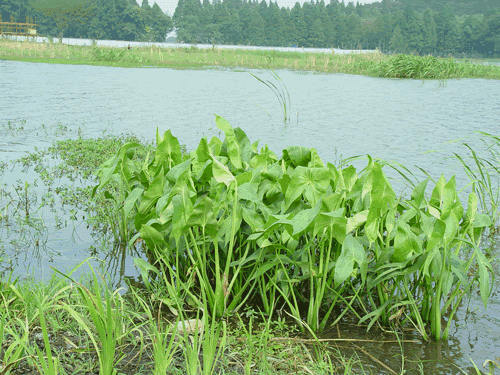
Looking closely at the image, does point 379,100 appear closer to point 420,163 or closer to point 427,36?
point 420,163

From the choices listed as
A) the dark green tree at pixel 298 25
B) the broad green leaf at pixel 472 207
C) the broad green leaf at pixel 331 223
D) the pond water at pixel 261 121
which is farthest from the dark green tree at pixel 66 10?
the broad green leaf at pixel 472 207

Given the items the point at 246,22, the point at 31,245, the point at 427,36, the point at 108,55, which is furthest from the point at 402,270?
the point at 246,22

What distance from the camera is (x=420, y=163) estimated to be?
607cm

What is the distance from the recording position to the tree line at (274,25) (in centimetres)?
6019

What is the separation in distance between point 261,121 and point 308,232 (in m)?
6.44

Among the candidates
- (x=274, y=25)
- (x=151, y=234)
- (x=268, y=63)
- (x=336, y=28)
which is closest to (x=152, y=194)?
(x=151, y=234)

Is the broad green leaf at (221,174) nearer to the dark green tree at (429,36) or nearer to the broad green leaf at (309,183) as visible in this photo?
the broad green leaf at (309,183)

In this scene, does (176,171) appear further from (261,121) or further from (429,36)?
(429,36)

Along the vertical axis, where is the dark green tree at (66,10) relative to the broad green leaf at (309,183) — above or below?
Answer: above

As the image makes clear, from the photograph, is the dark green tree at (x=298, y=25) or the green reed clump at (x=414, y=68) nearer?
the green reed clump at (x=414, y=68)

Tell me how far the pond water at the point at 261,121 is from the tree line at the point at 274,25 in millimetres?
44642

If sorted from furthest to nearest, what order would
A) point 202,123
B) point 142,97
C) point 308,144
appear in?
point 142,97, point 202,123, point 308,144

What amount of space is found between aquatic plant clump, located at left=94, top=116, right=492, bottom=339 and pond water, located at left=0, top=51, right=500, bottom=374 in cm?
34

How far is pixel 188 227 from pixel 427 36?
65.3m
